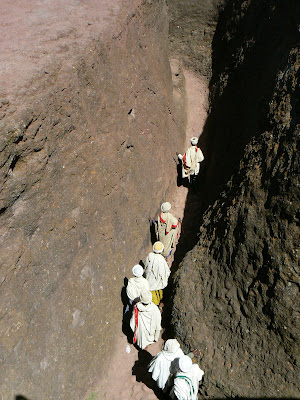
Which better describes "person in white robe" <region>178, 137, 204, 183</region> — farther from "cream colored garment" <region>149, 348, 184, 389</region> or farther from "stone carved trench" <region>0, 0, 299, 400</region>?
"cream colored garment" <region>149, 348, 184, 389</region>

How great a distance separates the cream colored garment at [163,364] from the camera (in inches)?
165

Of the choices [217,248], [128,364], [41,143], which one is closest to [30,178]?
[41,143]

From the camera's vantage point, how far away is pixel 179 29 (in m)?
9.05

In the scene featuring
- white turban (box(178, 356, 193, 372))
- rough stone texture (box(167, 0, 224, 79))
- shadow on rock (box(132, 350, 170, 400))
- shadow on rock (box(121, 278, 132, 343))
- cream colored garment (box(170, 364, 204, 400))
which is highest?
rough stone texture (box(167, 0, 224, 79))

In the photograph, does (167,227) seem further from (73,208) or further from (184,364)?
(184,364)

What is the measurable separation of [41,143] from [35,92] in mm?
575

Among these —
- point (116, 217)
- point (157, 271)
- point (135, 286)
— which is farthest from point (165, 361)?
point (116, 217)

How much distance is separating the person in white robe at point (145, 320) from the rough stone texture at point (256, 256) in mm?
415

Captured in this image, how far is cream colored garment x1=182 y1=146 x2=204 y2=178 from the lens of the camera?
740 cm

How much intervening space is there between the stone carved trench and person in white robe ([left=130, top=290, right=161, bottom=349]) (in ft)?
1.35

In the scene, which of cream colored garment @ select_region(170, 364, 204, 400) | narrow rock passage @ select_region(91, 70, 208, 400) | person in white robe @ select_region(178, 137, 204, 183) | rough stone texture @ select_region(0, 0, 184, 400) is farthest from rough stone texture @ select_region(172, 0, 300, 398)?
rough stone texture @ select_region(0, 0, 184, 400)

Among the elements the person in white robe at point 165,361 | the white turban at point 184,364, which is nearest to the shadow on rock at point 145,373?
the person in white robe at point 165,361

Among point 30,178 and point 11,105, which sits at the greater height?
point 11,105

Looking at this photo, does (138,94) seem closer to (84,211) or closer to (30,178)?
(84,211)
